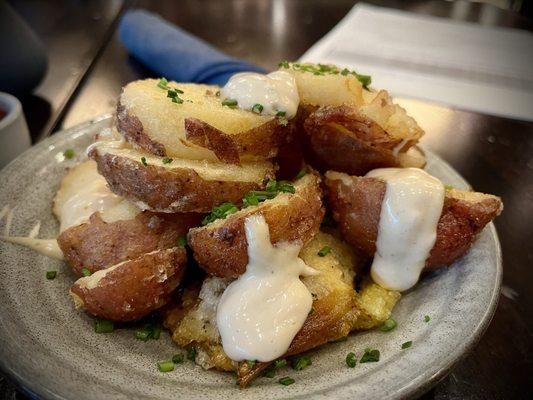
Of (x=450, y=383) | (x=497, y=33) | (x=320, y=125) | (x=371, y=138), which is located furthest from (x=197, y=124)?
(x=497, y=33)

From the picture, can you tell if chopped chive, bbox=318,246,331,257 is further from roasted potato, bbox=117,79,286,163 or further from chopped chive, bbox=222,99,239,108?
chopped chive, bbox=222,99,239,108

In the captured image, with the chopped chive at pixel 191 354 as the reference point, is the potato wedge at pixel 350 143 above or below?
above

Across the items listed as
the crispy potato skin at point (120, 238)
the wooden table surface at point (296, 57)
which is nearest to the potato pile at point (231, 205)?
the crispy potato skin at point (120, 238)

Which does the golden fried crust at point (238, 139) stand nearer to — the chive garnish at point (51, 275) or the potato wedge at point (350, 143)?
the potato wedge at point (350, 143)

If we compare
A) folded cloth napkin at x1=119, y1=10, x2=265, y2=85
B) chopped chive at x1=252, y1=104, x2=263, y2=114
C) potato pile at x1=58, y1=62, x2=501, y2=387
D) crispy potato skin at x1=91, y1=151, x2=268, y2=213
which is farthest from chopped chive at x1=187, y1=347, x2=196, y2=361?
folded cloth napkin at x1=119, y1=10, x2=265, y2=85

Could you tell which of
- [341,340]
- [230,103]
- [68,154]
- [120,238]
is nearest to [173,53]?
[68,154]

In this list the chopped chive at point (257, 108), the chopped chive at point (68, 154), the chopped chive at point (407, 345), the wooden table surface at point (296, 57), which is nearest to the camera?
the chopped chive at point (407, 345)

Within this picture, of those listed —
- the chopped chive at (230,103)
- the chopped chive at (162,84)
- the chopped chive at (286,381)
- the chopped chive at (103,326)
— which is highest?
the chopped chive at (230,103)
